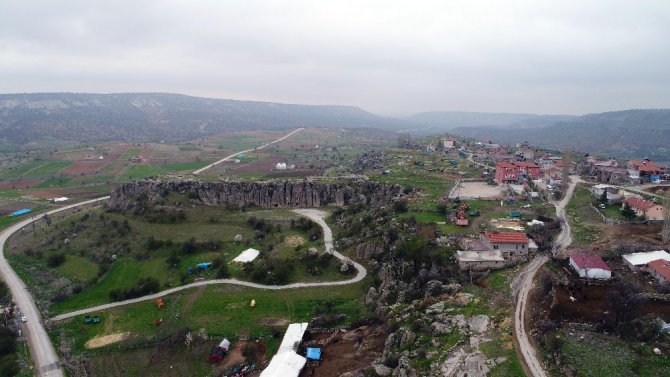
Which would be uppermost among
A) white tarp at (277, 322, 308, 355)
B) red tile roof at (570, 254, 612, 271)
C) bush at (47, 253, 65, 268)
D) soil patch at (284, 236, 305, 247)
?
red tile roof at (570, 254, 612, 271)

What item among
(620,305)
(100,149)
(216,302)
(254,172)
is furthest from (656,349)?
(100,149)

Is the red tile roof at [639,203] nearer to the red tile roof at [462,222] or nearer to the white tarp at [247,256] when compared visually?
the red tile roof at [462,222]

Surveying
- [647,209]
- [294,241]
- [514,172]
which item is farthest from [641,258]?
[294,241]

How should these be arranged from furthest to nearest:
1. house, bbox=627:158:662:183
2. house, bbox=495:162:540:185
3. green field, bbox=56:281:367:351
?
house, bbox=495:162:540:185, house, bbox=627:158:662:183, green field, bbox=56:281:367:351

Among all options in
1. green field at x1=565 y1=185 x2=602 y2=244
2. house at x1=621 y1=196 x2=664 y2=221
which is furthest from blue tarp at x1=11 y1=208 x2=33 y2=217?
house at x1=621 y1=196 x2=664 y2=221

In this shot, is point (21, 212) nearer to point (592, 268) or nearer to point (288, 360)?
point (288, 360)

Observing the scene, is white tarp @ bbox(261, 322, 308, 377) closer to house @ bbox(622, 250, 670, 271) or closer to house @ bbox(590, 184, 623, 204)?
house @ bbox(622, 250, 670, 271)

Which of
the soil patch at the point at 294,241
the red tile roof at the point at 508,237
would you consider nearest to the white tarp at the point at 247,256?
the soil patch at the point at 294,241
